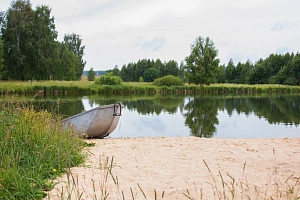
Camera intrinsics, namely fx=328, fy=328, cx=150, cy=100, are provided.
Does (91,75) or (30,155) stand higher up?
(91,75)

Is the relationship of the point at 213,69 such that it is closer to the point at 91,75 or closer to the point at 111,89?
the point at 111,89

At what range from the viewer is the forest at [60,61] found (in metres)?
41.7

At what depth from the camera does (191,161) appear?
5543 mm

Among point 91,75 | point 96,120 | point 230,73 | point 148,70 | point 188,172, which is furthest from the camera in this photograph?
point 148,70

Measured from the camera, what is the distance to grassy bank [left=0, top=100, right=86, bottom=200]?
359 centimetres

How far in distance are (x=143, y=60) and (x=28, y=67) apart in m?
43.4

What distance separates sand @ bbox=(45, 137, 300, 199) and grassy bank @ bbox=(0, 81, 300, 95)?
2522cm

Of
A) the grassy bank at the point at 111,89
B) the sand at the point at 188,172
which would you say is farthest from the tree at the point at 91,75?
the sand at the point at 188,172

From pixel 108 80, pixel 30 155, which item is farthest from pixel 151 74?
pixel 30 155

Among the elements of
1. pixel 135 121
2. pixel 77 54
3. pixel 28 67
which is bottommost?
pixel 135 121

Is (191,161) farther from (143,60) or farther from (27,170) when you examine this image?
(143,60)

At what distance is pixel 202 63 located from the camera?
53.4 m

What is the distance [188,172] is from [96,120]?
501 cm

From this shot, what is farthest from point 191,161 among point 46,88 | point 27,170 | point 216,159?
point 46,88
